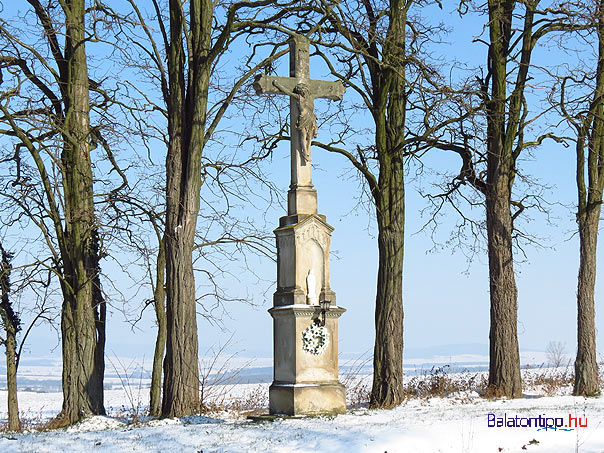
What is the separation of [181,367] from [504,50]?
9.70m

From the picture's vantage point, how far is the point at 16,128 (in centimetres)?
1488

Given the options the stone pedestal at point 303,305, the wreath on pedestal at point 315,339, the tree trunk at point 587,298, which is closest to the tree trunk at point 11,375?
the stone pedestal at point 303,305

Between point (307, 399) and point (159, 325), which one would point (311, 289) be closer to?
point (307, 399)

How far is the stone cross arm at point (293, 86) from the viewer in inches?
521

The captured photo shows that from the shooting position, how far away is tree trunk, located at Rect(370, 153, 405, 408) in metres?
15.7

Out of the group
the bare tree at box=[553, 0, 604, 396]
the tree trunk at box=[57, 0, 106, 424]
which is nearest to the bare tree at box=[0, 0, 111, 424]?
the tree trunk at box=[57, 0, 106, 424]

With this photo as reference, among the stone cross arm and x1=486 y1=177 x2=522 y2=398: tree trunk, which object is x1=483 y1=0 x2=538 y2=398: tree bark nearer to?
x1=486 y1=177 x2=522 y2=398: tree trunk

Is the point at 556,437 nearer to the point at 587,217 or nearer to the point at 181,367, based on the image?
the point at 181,367

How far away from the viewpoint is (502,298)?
17125 mm

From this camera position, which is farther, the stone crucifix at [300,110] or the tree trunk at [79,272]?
the tree trunk at [79,272]

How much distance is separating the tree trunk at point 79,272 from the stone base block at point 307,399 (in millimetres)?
4654

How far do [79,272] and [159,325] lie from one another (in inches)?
109

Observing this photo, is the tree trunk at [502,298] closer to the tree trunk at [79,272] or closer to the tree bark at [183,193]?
the tree bark at [183,193]

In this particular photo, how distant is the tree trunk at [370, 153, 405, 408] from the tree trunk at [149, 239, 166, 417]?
4.65m
